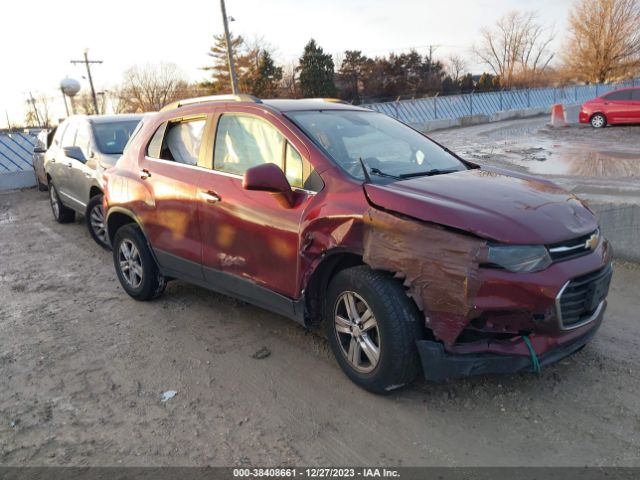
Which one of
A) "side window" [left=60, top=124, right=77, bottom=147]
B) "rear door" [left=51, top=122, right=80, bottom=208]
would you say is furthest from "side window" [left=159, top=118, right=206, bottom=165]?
"side window" [left=60, top=124, right=77, bottom=147]

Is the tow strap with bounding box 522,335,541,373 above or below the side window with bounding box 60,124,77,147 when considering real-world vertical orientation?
below

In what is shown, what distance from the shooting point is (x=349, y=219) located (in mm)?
3145

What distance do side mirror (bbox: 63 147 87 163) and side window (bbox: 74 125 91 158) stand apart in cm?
22

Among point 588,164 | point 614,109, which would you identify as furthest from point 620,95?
point 588,164

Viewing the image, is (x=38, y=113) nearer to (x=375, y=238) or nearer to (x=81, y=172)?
(x=81, y=172)

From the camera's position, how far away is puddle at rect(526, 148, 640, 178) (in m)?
9.88

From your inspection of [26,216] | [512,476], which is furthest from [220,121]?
[26,216]

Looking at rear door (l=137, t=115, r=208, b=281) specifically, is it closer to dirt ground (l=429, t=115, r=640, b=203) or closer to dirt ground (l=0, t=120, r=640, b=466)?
dirt ground (l=0, t=120, r=640, b=466)

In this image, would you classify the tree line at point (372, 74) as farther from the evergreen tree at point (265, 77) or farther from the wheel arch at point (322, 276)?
the wheel arch at point (322, 276)

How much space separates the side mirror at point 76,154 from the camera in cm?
714

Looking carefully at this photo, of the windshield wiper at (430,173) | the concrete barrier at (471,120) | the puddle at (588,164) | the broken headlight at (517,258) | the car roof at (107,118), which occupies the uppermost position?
the car roof at (107,118)

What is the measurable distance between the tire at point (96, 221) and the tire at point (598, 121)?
19.5 m


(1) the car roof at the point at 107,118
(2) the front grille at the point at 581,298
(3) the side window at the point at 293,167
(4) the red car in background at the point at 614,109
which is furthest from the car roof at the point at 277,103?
(4) the red car in background at the point at 614,109

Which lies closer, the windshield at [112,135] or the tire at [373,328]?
the tire at [373,328]
